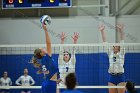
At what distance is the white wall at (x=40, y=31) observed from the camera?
16.6 metres

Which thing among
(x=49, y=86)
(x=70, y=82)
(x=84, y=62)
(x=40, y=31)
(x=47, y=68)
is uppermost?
(x=40, y=31)

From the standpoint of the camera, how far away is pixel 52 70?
7.87 m

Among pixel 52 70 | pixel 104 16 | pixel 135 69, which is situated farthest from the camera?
pixel 104 16

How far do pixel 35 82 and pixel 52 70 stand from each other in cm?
849

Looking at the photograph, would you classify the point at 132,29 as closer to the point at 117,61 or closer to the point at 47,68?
the point at 117,61

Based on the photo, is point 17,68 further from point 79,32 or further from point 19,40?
point 79,32

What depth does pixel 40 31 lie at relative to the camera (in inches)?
659

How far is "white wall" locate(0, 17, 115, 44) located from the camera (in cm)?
1659

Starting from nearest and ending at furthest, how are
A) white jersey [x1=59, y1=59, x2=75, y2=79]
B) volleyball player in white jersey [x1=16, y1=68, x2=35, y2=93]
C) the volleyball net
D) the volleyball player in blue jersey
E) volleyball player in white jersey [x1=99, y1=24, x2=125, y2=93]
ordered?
the volleyball player in blue jersey < volleyball player in white jersey [x1=99, y1=24, x2=125, y2=93] < white jersey [x1=59, y1=59, x2=75, y2=79] < the volleyball net < volleyball player in white jersey [x1=16, y1=68, x2=35, y2=93]

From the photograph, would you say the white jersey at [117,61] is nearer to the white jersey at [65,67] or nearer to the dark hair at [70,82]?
the white jersey at [65,67]

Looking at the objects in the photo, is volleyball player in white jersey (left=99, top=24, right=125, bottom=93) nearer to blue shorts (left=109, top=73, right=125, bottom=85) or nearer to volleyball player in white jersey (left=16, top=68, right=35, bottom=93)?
blue shorts (left=109, top=73, right=125, bottom=85)

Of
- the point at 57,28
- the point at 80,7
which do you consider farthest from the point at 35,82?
the point at 80,7

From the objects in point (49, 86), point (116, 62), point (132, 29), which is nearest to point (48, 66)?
point (49, 86)

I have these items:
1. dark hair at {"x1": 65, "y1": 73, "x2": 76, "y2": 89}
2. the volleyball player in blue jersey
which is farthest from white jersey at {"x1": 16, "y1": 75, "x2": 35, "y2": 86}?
dark hair at {"x1": 65, "y1": 73, "x2": 76, "y2": 89}
